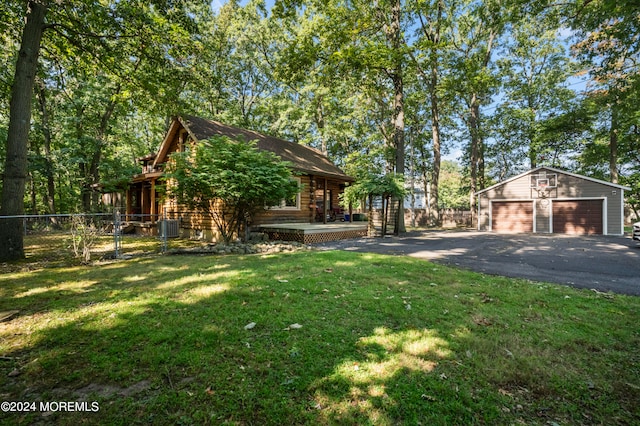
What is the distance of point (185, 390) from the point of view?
2.11 meters

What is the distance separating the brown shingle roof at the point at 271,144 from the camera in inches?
481

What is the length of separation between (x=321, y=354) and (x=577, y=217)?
21374mm

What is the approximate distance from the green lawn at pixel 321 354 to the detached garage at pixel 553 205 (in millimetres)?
16498

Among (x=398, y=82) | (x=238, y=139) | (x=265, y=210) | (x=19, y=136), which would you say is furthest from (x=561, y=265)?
(x=19, y=136)

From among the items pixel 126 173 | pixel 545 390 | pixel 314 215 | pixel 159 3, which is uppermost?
pixel 159 3

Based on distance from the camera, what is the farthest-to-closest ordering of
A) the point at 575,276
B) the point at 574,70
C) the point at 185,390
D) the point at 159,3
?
1. the point at 574,70
2. the point at 159,3
3. the point at 575,276
4. the point at 185,390

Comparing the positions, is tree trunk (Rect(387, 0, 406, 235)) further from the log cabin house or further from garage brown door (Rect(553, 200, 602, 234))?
garage brown door (Rect(553, 200, 602, 234))

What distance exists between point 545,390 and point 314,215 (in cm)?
1317

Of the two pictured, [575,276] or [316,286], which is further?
[575,276]

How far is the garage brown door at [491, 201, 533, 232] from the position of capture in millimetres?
18422

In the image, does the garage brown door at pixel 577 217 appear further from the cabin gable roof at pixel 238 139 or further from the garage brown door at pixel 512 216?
the cabin gable roof at pixel 238 139

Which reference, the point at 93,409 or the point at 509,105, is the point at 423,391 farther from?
the point at 509,105

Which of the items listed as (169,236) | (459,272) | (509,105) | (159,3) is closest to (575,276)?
(459,272)

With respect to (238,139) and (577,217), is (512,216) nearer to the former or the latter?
(577,217)
